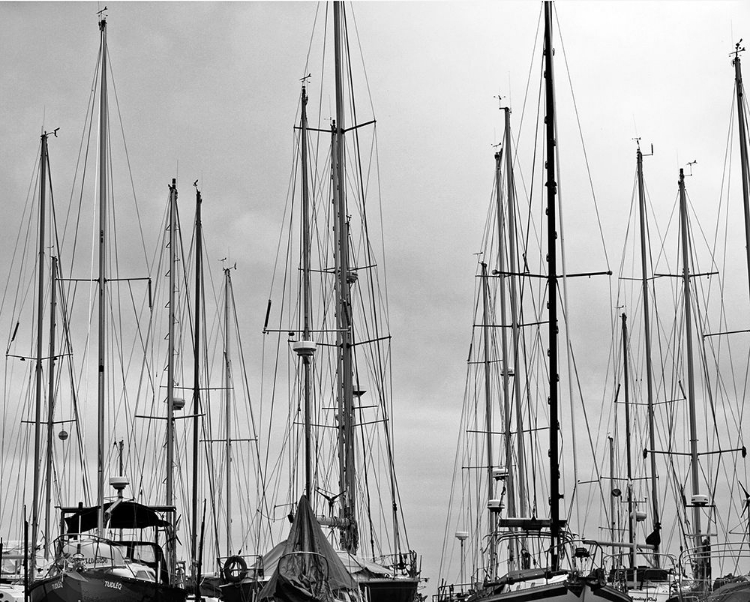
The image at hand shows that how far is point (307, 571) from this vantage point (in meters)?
28.4

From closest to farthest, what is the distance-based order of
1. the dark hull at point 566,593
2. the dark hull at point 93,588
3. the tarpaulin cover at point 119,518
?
the dark hull at point 566,593, the dark hull at point 93,588, the tarpaulin cover at point 119,518

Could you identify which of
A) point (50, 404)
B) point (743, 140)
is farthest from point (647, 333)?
point (50, 404)

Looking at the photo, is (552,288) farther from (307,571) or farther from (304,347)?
(307,571)

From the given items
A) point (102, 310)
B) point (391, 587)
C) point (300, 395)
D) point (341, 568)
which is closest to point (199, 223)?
point (300, 395)

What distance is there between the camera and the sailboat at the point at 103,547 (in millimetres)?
31094

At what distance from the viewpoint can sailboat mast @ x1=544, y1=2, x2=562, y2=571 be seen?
29.1 meters

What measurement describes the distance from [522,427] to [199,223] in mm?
16810

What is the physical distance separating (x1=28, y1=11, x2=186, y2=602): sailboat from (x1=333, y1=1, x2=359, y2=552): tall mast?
541cm

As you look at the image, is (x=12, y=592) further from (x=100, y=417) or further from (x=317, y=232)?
(x=317, y=232)

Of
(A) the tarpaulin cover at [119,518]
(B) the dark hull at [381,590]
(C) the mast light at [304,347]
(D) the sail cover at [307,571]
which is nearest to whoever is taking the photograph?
(D) the sail cover at [307,571]

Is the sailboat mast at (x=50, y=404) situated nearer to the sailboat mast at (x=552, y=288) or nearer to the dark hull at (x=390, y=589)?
the dark hull at (x=390, y=589)

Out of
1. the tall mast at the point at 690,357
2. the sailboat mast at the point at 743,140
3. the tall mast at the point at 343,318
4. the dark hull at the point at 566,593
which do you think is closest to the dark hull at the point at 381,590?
the tall mast at the point at 343,318

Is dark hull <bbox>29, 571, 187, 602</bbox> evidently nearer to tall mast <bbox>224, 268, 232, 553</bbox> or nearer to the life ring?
the life ring

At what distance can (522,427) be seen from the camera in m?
45.3
